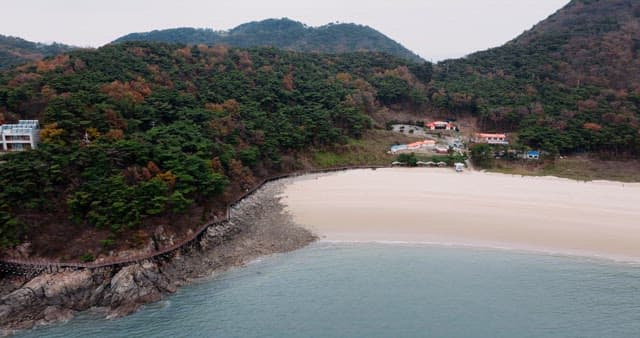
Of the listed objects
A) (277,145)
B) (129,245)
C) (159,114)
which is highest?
(159,114)

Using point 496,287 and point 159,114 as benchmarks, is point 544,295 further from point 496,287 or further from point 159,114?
point 159,114

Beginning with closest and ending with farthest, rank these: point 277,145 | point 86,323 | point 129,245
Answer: point 86,323
point 129,245
point 277,145

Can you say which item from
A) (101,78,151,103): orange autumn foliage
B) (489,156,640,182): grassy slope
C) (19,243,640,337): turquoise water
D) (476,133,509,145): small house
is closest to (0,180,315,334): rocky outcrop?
→ (19,243,640,337): turquoise water

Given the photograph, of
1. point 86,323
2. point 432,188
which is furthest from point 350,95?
point 86,323

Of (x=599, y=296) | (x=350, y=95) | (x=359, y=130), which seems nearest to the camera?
(x=599, y=296)

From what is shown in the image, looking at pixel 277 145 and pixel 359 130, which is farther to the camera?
pixel 359 130

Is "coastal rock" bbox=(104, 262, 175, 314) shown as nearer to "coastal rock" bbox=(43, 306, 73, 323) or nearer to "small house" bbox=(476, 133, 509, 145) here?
"coastal rock" bbox=(43, 306, 73, 323)
